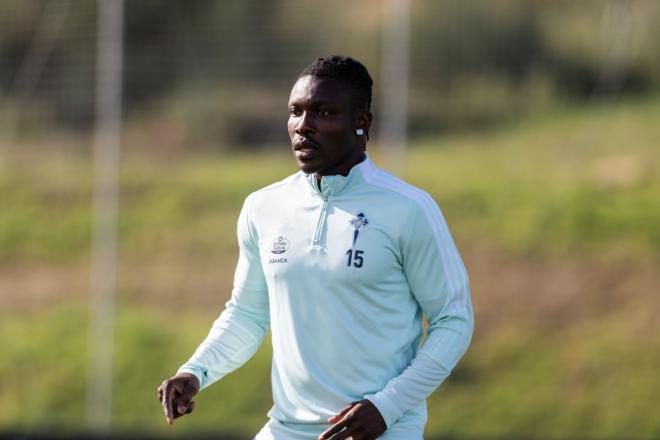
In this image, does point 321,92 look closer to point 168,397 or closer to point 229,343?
point 229,343

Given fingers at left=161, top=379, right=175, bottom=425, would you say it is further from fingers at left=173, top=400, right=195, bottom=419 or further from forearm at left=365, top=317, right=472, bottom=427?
forearm at left=365, top=317, right=472, bottom=427

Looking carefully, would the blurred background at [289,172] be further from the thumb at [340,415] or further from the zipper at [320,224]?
the thumb at [340,415]

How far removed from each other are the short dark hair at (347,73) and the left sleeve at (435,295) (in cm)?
41

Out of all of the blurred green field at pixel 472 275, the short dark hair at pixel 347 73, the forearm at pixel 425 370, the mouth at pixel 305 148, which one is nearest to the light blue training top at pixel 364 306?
the forearm at pixel 425 370

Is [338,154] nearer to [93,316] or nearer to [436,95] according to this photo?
[436,95]

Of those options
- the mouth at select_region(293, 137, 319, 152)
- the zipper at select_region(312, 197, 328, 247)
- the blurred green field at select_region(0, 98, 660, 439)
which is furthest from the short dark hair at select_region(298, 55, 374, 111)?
the blurred green field at select_region(0, 98, 660, 439)

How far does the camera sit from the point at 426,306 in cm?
374

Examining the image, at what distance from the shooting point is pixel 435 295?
370 cm

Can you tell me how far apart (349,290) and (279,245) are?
30 cm

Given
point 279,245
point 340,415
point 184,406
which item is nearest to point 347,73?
point 279,245

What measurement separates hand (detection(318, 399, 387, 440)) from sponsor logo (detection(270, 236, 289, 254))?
1.88ft

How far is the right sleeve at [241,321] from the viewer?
4.00 metres

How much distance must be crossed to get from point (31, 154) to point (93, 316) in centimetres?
177

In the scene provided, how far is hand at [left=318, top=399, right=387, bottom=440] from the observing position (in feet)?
11.6
